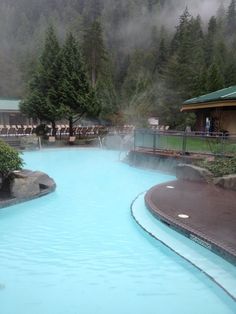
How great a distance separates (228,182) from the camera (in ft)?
28.8

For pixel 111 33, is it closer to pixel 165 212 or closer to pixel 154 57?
pixel 154 57

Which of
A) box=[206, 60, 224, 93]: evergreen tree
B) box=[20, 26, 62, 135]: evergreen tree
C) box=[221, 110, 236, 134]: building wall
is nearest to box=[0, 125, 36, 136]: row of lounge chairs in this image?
box=[20, 26, 62, 135]: evergreen tree

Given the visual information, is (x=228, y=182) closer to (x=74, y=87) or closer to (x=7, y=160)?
(x=7, y=160)

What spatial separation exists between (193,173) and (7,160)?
199 inches

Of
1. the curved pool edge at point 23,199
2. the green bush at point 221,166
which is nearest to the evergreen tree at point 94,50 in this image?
the green bush at point 221,166

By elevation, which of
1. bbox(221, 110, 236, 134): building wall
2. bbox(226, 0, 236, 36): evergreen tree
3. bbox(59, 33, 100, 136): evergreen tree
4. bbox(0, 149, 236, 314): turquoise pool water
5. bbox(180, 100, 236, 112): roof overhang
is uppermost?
bbox(226, 0, 236, 36): evergreen tree

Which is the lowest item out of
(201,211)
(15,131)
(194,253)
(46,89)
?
(194,253)

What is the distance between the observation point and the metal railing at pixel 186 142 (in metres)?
10.5

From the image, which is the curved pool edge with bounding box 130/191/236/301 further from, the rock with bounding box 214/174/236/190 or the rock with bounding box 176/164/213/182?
the rock with bounding box 176/164/213/182

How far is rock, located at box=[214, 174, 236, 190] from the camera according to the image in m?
8.71

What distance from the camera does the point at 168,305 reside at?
3838 mm

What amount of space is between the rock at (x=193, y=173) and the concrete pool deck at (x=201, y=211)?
1.10 ft

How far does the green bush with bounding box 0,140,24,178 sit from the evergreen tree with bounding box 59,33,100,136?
1316 cm

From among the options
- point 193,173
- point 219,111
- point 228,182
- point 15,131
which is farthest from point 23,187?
point 15,131
